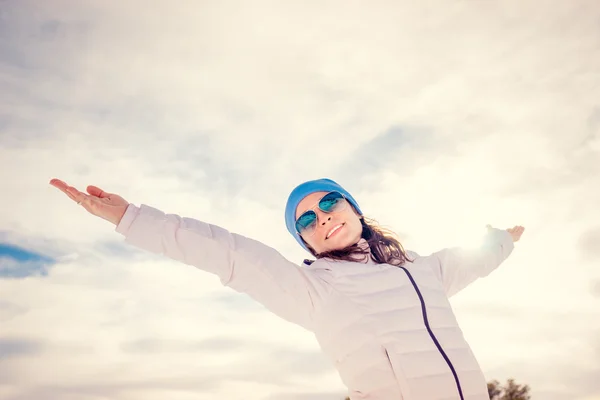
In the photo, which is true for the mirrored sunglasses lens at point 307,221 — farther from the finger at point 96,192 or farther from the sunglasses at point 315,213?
the finger at point 96,192

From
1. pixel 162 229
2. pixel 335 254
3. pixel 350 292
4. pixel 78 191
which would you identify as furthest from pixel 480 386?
pixel 78 191

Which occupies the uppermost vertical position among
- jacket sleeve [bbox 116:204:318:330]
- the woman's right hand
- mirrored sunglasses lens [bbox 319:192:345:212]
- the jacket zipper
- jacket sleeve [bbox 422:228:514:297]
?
mirrored sunglasses lens [bbox 319:192:345:212]

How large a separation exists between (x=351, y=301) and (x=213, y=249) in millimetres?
1056

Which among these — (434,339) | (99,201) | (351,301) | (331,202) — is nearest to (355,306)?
(351,301)

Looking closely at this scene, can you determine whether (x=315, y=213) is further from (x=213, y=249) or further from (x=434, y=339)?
(x=434, y=339)

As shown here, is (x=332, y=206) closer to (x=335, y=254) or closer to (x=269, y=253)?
(x=335, y=254)

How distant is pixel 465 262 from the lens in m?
4.55

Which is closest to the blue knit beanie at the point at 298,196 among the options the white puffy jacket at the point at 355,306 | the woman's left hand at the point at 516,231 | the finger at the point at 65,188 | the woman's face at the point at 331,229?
the woman's face at the point at 331,229

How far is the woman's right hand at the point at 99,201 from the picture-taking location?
10.7 ft

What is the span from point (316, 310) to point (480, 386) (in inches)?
49.3

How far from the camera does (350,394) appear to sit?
3416mm

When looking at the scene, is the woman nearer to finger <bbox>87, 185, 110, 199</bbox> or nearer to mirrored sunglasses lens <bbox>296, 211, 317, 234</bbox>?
finger <bbox>87, 185, 110, 199</bbox>

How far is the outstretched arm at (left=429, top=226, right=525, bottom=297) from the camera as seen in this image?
4406mm

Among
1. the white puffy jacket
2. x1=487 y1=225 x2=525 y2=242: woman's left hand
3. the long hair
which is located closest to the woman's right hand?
the white puffy jacket
